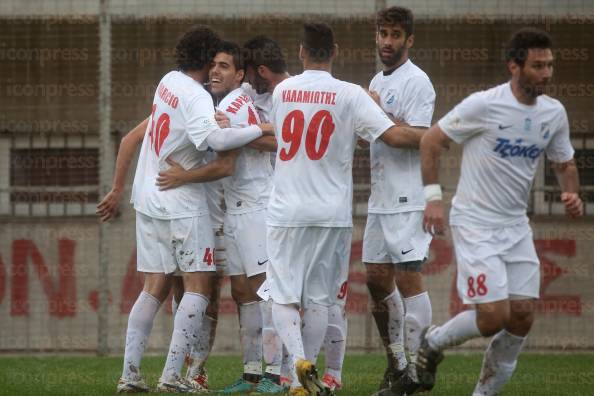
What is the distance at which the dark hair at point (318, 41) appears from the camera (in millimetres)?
7301

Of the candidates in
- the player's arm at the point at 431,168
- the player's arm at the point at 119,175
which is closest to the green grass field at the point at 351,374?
the player's arm at the point at 119,175

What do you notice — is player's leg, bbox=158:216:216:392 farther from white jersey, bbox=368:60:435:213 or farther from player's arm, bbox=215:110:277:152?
white jersey, bbox=368:60:435:213

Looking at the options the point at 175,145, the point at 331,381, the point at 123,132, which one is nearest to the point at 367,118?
the point at 175,145

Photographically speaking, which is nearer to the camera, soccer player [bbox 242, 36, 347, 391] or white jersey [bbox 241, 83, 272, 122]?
soccer player [bbox 242, 36, 347, 391]

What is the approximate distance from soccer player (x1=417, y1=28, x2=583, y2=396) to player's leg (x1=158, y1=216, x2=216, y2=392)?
1.73 meters

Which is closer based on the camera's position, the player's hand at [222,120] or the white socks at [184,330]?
the white socks at [184,330]

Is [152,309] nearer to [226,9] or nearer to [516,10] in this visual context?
[226,9]

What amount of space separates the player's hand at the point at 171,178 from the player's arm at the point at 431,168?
5.82ft

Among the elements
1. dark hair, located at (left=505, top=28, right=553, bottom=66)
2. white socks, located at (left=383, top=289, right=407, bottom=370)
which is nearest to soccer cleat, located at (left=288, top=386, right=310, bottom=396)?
white socks, located at (left=383, top=289, right=407, bottom=370)

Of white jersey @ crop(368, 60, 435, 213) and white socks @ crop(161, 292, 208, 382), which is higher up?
white jersey @ crop(368, 60, 435, 213)

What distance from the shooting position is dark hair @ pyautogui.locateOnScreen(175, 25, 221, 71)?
26.7 ft

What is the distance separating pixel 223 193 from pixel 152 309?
959 millimetres

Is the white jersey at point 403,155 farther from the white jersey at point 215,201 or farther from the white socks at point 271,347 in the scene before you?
the white jersey at point 215,201

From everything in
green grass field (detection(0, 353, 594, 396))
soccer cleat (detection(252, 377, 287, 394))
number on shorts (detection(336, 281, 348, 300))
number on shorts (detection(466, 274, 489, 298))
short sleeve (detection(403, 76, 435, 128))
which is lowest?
green grass field (detection(0, 353, 594, 396))
